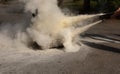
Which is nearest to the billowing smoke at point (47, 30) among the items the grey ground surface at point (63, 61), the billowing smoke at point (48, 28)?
the billowing smoke at point (48, 28)

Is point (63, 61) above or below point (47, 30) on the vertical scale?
below

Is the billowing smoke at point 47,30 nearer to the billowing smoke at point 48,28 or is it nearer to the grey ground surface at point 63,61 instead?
the billowing smoke at point 48,28

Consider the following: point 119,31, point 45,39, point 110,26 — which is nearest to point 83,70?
point 45,39

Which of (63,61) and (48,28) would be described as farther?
(48,28)

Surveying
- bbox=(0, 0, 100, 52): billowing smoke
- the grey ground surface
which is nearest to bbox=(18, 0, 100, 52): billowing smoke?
bbox=(0, 0, 100, 52): billowing smoke

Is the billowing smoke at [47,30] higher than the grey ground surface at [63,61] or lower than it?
higher

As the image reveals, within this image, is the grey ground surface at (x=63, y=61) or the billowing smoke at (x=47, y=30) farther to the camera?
the billowing smoke at (x=47, y=30)

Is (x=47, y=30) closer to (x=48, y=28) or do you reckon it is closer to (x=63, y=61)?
(x=48, y=28)

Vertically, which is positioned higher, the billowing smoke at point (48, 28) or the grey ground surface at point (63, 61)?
the billowing smoke at point (48, 28)

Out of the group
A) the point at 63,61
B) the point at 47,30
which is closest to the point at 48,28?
the point at 47,30

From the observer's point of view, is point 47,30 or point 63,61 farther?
point 47,30

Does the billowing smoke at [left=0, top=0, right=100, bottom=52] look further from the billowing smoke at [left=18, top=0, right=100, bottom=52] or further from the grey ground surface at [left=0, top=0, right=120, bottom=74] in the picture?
the grey ground surface at [left=0, top=0, right=120, bottom=74]

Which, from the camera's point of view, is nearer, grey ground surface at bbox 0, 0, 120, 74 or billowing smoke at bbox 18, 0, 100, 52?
grey ground surface at bbox 0, 0, 120, 74

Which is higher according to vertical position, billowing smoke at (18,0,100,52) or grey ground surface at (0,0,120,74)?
billowing smoke at (18,0,100,52)
